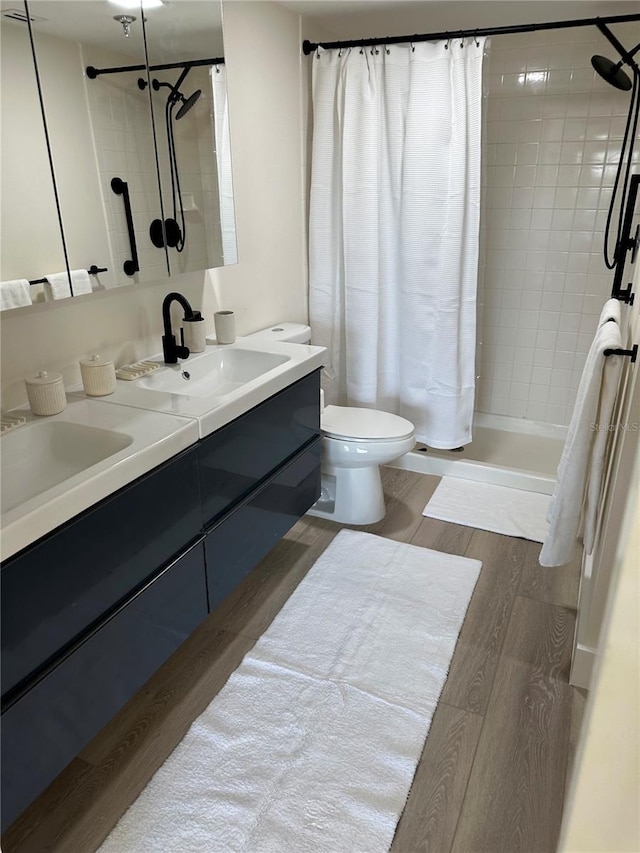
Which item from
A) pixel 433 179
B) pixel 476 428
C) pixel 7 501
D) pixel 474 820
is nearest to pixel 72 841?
pixel 7 501

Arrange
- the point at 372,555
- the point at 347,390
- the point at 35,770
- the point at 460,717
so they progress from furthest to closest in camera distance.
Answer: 1. the point at 347,390
2. the point at 372,555
3. the point at 460,717
4. the point at 35,770

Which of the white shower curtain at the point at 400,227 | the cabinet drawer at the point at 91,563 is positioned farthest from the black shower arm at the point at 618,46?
the cabinet drawer at the point at 91,563

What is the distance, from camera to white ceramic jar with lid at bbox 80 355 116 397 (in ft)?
5.71

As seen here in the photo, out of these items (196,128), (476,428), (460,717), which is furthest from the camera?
(476,428)

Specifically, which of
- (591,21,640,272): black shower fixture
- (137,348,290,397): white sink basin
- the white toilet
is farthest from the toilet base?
(591,21,640,272): black shower fixture

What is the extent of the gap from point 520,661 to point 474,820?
579mm

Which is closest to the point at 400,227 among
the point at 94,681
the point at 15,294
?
the point at 15,294

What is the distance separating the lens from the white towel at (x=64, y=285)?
1.62 metres

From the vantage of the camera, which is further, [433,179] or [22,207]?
[433,179]

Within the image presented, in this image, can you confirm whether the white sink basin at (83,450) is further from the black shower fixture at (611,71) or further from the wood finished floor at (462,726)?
the black shower fixture at (611,71)

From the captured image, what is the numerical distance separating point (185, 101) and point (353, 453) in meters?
1.46

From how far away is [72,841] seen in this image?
1416 millimetres

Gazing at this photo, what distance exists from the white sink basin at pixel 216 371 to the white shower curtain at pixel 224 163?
0.41 m

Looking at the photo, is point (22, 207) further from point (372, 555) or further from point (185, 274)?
point (372, 555)
